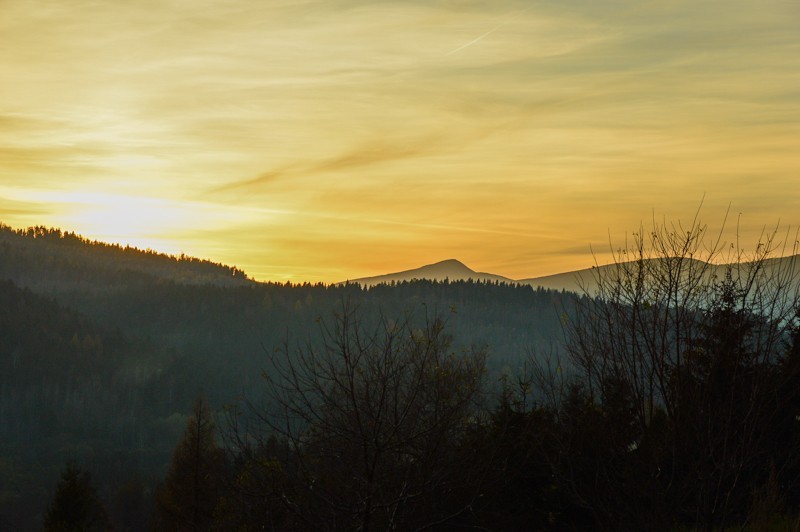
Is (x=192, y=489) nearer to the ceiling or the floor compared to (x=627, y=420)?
nearer to the floor

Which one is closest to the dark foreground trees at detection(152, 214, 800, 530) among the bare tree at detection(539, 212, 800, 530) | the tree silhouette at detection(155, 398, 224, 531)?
the bare tree at detection(539, 212, 800, 530)

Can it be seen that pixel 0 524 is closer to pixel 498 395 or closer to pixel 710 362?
pixel 498 395

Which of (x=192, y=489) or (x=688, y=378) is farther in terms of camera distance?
(x=192, y=489)

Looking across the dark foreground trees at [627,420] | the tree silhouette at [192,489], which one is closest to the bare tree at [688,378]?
the dark foreground trees at [627,420]

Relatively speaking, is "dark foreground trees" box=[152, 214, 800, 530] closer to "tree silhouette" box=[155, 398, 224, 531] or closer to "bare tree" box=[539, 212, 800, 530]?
"bare tree" box=[539, 212, 800, 530]

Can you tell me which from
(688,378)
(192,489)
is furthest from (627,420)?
(192,489)

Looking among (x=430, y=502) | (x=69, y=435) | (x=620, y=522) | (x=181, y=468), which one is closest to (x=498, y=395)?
(x=430, y=502)

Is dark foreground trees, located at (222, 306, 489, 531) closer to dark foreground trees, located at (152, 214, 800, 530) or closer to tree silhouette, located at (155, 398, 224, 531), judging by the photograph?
dark foreground trees, located at (152, 214, 800, 530)

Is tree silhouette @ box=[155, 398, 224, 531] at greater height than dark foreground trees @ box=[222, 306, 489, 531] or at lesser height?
lesser

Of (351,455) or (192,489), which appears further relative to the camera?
(192,489)

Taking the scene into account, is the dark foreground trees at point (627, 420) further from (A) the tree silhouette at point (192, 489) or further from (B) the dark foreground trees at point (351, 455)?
(A) the tree silhouette at point (192, 489)

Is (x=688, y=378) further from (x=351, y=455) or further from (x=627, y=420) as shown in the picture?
(x=351, y=455)

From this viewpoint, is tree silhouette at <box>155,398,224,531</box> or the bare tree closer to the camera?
the bare tree

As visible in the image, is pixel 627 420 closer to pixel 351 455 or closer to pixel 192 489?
pixel 351 455
